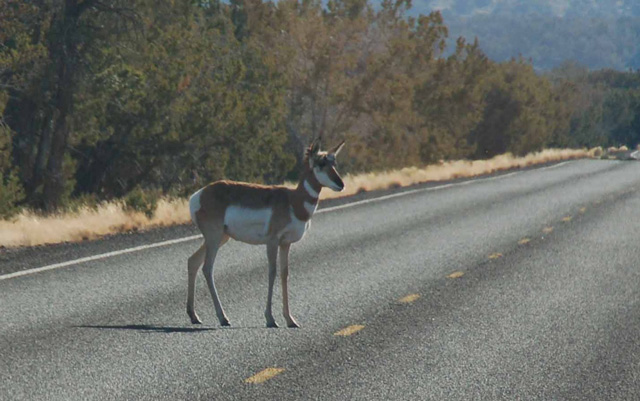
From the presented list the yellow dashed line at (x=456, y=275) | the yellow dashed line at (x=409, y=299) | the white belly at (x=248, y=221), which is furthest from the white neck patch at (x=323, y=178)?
the yellow dashed line at (x=456, y=275)

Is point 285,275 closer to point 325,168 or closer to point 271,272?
point 271,272

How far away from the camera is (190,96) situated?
2788 centimetres

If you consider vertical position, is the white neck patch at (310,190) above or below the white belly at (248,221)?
above

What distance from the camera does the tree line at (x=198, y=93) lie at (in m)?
24.3

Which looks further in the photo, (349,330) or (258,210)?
(349,330)

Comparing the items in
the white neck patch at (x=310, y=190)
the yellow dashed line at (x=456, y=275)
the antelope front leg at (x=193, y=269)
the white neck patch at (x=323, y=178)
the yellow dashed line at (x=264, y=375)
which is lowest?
the yellow dashed line at (x=456, y=275)

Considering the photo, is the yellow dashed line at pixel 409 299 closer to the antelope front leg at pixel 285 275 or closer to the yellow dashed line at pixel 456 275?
the yellow dashed line at pixel 456 275

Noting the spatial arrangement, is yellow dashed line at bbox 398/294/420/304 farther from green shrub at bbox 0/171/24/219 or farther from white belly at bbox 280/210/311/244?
green shrub at bbox 0/171/24/219

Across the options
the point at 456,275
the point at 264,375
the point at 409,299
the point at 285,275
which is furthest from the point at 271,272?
the point at 456,275

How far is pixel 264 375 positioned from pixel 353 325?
6.98ft

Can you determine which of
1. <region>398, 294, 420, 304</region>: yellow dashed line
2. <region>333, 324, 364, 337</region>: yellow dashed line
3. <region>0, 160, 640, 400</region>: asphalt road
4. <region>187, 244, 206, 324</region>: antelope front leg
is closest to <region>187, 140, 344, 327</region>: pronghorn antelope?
<region>187, 244, 206, 324</region>: antelope front leg

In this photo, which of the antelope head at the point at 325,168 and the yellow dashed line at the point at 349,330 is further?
the yellow dashed line at the point at 349,330

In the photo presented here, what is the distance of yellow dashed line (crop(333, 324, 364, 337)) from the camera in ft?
28.8

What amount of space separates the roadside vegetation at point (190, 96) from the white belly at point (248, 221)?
7.38m
